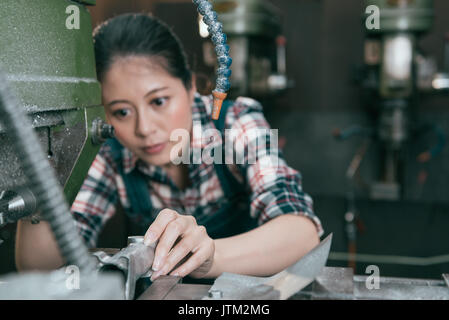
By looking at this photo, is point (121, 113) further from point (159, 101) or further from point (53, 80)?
point (53, 80)

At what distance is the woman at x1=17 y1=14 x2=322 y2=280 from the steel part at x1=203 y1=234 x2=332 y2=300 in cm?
22

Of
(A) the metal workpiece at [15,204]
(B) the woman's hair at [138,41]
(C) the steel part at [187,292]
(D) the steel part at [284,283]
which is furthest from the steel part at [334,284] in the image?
(B) the woman's hair at [138,41]

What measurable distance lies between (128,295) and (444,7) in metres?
2.59

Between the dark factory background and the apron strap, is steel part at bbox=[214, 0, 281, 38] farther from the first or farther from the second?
the apron strap

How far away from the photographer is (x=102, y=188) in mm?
1321

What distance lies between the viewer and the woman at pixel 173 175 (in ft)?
3.41

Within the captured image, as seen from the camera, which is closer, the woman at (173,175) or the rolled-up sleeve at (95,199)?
the woman at (173,175)

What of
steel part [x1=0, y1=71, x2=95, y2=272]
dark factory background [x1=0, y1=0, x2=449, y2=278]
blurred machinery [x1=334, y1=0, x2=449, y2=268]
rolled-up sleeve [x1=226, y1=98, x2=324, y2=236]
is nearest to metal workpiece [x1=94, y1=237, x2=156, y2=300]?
steel part [x1=0, y1=71, x2=95, y2=272]

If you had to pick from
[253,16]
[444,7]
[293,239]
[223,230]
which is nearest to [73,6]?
[293,239]

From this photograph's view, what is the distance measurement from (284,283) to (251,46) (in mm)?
1889

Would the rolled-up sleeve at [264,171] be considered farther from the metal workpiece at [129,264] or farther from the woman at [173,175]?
the metal workpiece at [129,264]

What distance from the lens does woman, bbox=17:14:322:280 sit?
40.9 inches

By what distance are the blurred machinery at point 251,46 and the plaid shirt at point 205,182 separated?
3.19 ft

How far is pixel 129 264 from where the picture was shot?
1.91ft
